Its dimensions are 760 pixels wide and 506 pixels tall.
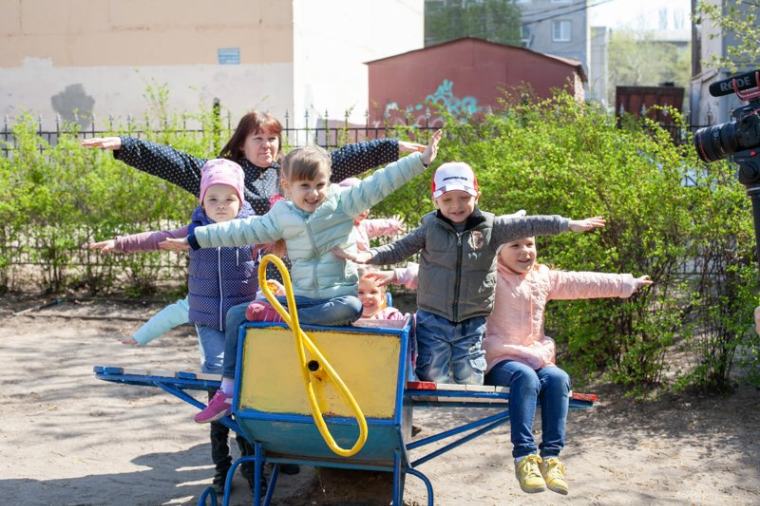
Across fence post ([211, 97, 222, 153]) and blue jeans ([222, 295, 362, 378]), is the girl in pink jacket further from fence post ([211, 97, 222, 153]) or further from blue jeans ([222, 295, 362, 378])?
fence post ([211, 97, 222, 153])

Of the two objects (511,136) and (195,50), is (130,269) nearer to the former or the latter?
(511,136)

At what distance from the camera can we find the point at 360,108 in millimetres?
29562

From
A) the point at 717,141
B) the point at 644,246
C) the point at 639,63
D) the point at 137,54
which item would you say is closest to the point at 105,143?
the point at 717,141

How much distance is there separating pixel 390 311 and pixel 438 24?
56305 mm

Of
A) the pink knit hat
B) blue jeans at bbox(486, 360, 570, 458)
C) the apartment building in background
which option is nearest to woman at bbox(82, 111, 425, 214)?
the pink knit hat

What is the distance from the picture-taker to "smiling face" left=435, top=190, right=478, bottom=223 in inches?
153

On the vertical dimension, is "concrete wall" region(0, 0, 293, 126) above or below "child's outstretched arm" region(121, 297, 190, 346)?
above

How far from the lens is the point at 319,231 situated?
3771 millimetres

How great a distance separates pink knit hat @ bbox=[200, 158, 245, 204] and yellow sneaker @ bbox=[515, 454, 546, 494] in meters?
1.74

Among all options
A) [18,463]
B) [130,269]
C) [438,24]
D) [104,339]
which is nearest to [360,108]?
[130,269]

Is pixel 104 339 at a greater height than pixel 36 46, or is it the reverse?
pixel 36 46

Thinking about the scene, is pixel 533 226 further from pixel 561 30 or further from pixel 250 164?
pixel 561 30

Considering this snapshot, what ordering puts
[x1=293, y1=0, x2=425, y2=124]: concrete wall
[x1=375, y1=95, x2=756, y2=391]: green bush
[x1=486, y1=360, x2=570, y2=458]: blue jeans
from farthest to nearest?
[x1=293, y1=0, x2=425, y2=124]: concrete wall
[x1=375, y1=95, x2=756, y2=391]: green bush
[x1=486, y1=360, x2=570, y2=458]: blue jeans

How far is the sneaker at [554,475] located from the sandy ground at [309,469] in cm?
85
